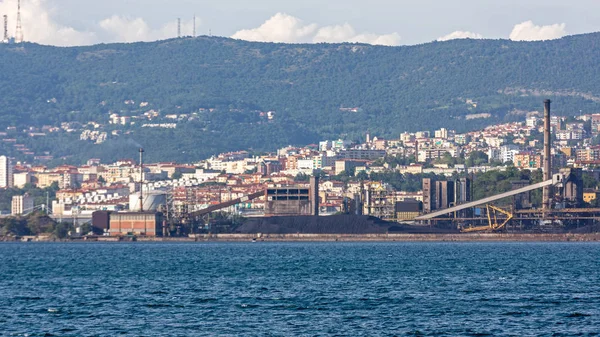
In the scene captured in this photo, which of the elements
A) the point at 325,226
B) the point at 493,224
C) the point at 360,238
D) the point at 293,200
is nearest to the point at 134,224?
the point at 293,200

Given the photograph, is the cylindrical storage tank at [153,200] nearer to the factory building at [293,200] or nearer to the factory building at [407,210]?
the factory building at [293,200]

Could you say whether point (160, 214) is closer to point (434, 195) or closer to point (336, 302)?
point (434, 195)

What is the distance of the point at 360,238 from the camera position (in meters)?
151

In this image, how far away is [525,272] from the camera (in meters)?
75.6

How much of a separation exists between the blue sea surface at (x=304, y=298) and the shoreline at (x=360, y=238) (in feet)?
178

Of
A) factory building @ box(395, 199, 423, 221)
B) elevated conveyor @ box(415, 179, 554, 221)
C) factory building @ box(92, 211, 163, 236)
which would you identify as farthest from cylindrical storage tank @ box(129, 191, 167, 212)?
elevated conveyor @ box(415, 179, 554, 221)

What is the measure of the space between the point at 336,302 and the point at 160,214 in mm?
106870

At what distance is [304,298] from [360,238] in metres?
93.3

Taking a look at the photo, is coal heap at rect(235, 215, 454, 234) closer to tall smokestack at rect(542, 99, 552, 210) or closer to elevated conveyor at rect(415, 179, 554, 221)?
elevated conveyor at rect(415, 179, 554, 221)

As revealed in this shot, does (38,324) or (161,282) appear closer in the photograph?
(38,324)

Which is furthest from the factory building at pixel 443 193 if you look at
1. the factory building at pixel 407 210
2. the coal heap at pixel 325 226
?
the coal heap at pixel 325 226

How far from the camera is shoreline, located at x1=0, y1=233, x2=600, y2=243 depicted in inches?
5738

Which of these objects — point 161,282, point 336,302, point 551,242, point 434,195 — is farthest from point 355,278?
point 434,195

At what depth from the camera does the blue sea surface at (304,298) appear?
1876 inches
